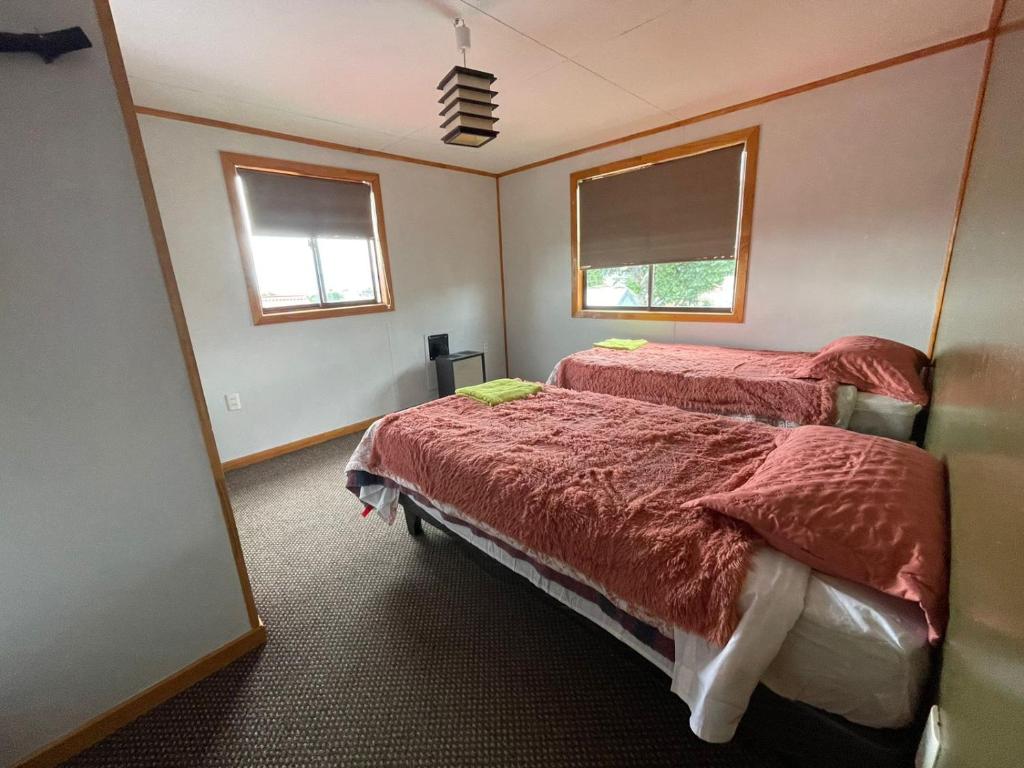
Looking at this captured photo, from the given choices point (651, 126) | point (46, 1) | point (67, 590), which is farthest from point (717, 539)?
point (651, 126)

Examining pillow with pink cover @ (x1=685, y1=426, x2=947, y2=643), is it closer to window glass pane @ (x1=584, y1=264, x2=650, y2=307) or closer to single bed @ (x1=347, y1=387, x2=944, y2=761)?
single bed @ (x1=347, y1=387, x2=944, y2=761)

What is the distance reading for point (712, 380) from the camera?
255cm

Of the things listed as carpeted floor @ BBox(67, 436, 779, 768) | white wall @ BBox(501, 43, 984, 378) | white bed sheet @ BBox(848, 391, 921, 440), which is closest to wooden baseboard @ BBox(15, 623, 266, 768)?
carpeted floor @ BBox(67, 436, 779, 768)

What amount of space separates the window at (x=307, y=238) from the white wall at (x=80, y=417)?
2070 mm

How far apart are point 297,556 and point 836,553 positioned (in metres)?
2.24

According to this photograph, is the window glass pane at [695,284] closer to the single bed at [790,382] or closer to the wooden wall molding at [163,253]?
the single bed at [790,382]

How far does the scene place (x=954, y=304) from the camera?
1.53m

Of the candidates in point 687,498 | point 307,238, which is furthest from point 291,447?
point 687,498

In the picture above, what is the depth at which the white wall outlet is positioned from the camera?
2.27 ft

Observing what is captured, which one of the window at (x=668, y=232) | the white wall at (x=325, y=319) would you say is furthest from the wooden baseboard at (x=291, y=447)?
the window at (x=668, y=232)

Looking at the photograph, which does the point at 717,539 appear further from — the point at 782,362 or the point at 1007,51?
the point at 782,362

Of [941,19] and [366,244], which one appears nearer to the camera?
[941,19]

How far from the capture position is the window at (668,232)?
3.13 m

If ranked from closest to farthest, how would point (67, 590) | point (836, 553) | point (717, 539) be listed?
point (836, 553)
point (717, 539)
point (67, 590)
